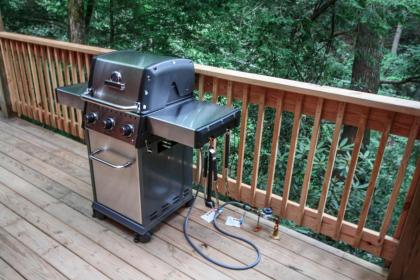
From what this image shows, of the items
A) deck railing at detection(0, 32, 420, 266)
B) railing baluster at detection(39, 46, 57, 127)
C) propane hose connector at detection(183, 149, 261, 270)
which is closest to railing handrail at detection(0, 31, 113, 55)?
deck railing at detection(0, 32, 420, 266)

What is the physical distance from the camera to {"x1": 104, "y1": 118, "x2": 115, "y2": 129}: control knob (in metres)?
1.84

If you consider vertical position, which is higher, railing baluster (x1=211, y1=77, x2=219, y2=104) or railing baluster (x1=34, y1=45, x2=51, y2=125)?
railing baluster (x1=211, y1=77, x2=219, y2=104)

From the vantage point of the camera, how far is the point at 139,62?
1759 millimetres

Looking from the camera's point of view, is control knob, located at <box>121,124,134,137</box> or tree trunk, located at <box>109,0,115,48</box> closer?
control knob, located at <box>121,124,134,137</box>

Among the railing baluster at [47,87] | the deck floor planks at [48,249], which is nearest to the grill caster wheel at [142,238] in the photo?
the deck floor planks at [48,249]

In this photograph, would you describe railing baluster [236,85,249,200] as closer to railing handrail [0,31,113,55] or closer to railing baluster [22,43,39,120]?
railing handrail [0,31,113,55]

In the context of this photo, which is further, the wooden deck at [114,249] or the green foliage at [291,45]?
the green foliage at [291,45]

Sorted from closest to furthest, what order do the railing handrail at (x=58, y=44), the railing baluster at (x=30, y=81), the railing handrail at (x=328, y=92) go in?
the railing handrail at (x=328, y=92) → the railing handrail at (x=58, y=44) → the railing baluster at (x=30, y=81)

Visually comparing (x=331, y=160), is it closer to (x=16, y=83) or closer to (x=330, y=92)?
(x=330, y=92)

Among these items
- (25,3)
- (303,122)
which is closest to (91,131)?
(303,122)

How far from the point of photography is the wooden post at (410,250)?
1616mm

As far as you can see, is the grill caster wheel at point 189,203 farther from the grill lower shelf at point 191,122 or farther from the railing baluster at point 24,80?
the railing baluster at point 24,80

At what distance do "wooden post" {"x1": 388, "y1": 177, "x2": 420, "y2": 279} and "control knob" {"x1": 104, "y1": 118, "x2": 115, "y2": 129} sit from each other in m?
1.59

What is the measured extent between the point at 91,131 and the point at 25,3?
467cm
